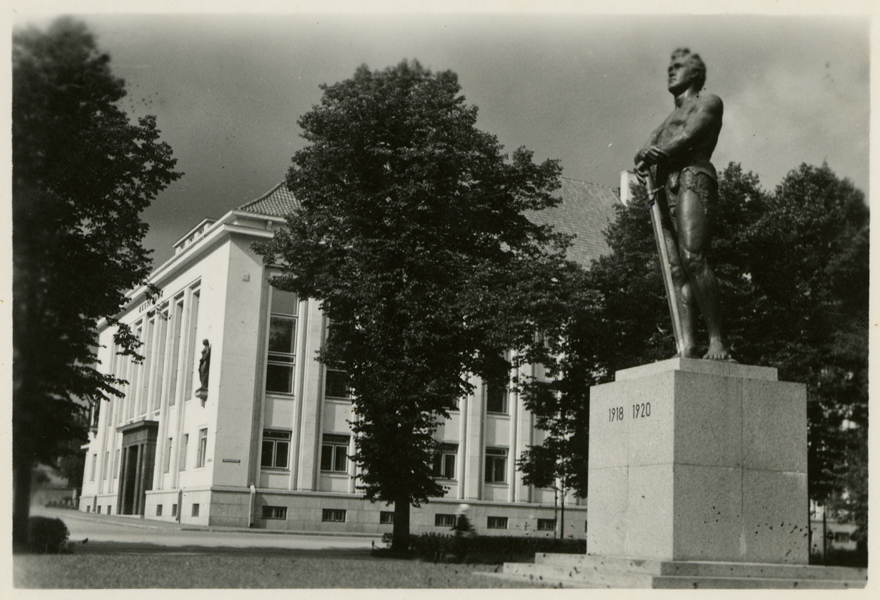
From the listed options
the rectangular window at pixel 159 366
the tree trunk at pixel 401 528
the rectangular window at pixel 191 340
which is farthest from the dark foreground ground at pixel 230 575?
the rectangular window at pixel 159 366

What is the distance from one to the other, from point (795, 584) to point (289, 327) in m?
35.5

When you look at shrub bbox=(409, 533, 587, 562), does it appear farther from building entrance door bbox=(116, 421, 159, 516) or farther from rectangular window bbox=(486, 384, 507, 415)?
building entrance door bbox=(116, 421, 159, 516)

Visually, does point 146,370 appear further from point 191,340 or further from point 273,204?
point 273,204

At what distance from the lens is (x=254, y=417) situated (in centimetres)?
4159

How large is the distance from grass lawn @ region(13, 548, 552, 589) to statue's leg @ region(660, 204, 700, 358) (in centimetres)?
306

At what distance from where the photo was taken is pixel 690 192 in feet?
33.5

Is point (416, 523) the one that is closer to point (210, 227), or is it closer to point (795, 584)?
point (210, 227)

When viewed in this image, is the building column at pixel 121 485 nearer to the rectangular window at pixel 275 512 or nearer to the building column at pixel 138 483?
the building column at pixel 138 483

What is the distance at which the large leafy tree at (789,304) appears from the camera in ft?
78.6

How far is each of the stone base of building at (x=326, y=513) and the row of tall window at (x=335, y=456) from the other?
1.26 meters

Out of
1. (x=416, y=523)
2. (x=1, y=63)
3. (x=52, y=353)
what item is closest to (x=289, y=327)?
(x=416, y=523)

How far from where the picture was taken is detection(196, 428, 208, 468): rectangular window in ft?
138

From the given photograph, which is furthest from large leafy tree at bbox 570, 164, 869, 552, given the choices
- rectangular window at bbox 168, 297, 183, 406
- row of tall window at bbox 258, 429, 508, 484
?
rectangular window at bbox 168, 297, 183, 406

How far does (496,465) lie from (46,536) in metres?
32.5
